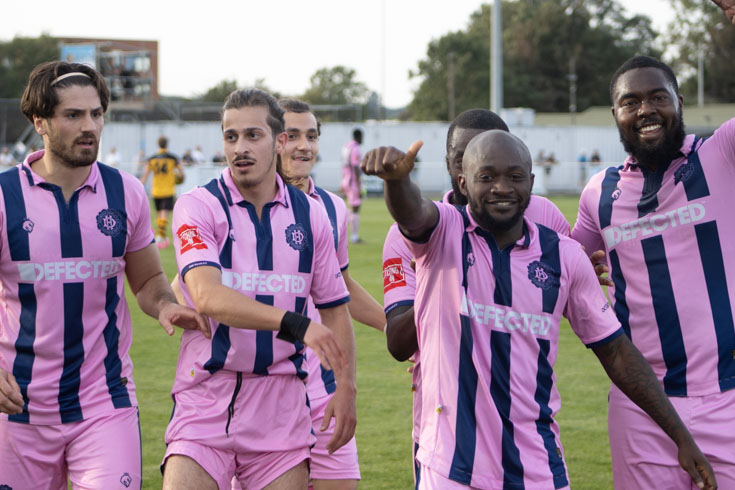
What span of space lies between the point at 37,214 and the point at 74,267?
0.29 metres

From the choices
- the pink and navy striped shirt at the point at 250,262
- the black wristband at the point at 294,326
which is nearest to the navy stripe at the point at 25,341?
the pink and navy striped shirt at the point at 250,262

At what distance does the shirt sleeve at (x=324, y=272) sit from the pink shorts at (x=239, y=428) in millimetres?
418

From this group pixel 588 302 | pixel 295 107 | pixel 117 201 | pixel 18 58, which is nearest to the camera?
pixel 588 302

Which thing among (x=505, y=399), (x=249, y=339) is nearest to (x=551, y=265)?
(x=505, y=399)

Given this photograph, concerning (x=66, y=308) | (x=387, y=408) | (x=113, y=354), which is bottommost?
(x=387, y=408)

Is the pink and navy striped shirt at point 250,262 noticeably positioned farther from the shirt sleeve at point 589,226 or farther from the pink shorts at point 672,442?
the pink shorts at point 672,442

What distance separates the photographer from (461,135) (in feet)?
15.0

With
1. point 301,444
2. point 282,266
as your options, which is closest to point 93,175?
point 282,266

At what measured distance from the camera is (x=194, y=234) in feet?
12.9

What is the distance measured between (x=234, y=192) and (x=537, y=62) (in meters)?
89.0

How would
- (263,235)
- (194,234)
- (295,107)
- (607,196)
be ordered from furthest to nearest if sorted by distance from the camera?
(295,107) → (607,196) → (263,235) → (194,234)

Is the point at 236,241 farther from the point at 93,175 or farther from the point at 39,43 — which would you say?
the point at 39,43

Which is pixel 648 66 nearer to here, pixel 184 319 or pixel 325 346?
pixel 325 346

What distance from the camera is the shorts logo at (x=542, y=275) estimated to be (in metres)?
3.62
